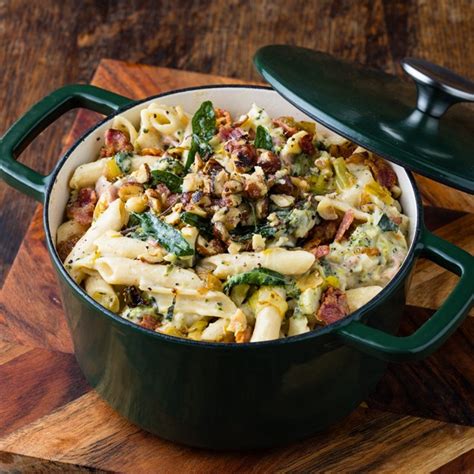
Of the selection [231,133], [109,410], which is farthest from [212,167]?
[109,410]

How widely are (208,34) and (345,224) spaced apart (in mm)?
1799

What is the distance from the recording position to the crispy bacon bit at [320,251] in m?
1.92

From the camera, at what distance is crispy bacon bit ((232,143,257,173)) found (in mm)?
1997

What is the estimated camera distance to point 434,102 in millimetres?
1946

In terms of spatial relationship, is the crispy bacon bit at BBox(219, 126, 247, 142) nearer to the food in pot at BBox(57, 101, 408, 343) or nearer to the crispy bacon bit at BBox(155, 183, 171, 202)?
the food in pot at BBox(57, 101, 408, 343)

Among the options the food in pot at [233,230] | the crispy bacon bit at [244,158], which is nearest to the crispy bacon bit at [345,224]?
the food in pot at [233,230]

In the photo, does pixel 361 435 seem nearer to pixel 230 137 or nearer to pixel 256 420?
pixel 256 420

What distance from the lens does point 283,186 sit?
1.99 metres

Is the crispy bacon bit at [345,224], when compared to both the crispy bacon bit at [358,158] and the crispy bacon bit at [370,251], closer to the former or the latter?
the crispy bacon bit at [370,251]

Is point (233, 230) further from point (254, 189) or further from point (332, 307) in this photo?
point (332, 307)

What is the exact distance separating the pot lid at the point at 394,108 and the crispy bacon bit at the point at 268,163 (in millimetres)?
126

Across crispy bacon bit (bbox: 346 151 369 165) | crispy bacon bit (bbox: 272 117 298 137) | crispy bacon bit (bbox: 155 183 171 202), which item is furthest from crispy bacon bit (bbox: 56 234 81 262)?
crispy bacon bit (bbox: 346 151 369 165)

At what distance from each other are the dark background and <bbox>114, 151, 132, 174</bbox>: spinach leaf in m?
1.22

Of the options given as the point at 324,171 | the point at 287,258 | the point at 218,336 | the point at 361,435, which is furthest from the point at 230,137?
the point at 361,435
